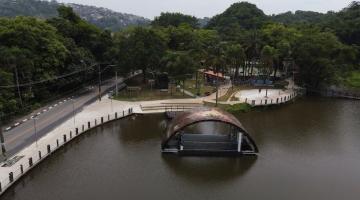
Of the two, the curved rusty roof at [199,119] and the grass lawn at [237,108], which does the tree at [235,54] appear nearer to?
the grass lawn at [237,108]

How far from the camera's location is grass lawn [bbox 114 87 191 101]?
202ft

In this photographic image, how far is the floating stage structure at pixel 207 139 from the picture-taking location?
38094 mm

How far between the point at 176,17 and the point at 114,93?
80848 mm

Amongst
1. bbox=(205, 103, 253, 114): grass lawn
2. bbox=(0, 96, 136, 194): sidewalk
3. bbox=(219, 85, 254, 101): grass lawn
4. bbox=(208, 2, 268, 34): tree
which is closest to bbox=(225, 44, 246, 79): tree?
bbox=(219, 85, 254, 101): grass lawn

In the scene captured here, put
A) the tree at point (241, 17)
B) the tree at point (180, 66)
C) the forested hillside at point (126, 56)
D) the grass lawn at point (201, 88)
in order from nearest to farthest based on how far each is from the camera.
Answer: the forested hillside at point (126, 56) → the tree at point (180, 66) → the grass lawn at point (201, 88) → the tree at point (241, 17)

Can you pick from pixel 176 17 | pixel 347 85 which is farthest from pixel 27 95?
pixel 176 17

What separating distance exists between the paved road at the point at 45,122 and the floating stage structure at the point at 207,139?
15592 millimetres

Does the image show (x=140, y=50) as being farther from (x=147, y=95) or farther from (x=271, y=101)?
(x=271, y=101)

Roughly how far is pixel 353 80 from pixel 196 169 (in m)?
55.2

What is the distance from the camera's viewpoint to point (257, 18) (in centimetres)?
14050

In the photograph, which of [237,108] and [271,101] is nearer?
[237,108]

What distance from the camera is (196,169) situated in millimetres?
35500


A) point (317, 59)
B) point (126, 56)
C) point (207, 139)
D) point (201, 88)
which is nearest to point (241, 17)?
point (317, 59)

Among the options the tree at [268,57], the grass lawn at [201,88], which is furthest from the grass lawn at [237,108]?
the tree at [268,57]
